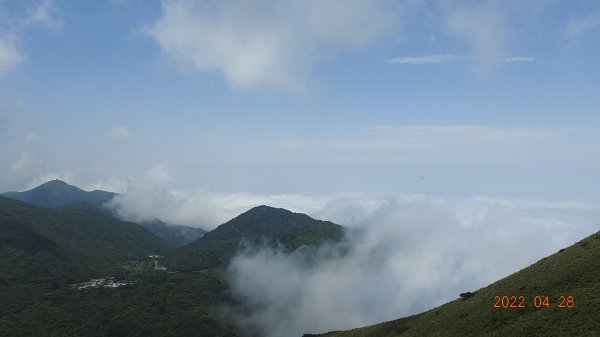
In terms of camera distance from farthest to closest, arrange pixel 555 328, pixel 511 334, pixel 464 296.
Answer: pixel 464 296, pixel 511 334, pixel 555 328

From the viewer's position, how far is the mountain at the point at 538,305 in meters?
64.7

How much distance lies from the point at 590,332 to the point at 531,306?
18.4 m

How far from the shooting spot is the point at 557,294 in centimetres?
7531

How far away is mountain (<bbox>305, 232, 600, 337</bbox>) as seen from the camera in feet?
212

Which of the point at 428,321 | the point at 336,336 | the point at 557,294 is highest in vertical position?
the point at 557,294

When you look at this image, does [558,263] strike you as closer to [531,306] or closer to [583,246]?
[583,246]

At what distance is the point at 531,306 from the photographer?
76188mm

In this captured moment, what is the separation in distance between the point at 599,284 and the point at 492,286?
111 ft

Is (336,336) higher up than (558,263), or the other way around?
(558,263)

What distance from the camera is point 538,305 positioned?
75.2m

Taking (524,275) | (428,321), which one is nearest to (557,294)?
(524,275)

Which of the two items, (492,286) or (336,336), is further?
(336,336)

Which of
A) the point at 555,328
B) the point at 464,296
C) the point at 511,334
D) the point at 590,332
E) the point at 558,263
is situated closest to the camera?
the point at 590,332

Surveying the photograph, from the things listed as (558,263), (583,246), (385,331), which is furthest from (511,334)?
(385,331)
